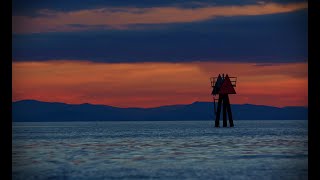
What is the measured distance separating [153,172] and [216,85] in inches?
1697

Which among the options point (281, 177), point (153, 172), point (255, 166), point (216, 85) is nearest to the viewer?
point (281, 177)

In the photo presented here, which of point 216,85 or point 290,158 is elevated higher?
point 216,85
